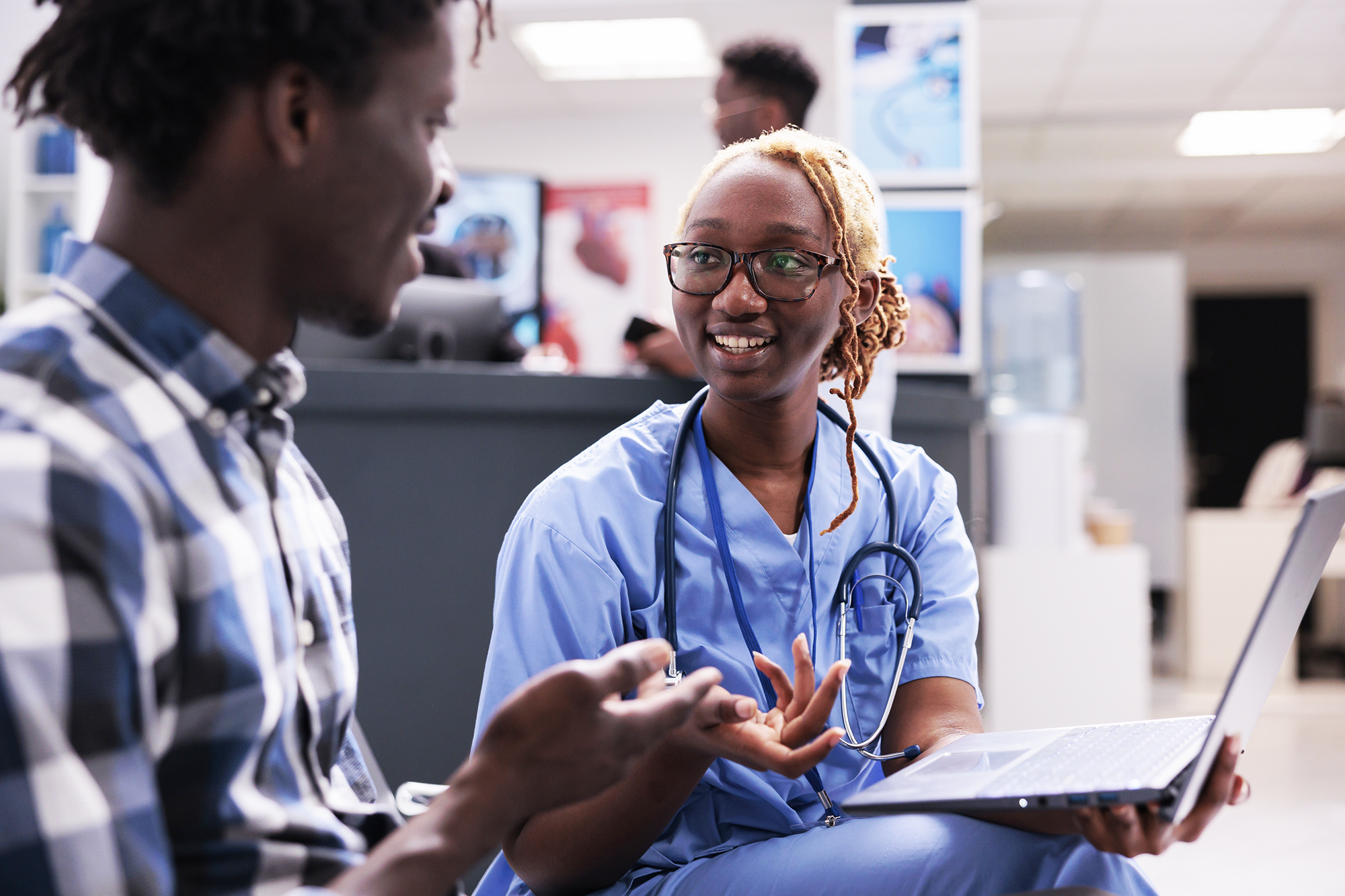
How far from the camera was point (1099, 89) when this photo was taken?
5016 millimetres

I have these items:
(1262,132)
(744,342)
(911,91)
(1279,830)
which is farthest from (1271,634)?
(1262,132)

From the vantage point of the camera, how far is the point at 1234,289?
893cm

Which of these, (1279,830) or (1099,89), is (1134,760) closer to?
(1279,830)

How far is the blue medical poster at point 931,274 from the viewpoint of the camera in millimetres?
3230

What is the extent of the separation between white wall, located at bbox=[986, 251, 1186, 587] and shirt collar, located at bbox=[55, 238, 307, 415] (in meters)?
6.55

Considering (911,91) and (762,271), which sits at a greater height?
(911,91)

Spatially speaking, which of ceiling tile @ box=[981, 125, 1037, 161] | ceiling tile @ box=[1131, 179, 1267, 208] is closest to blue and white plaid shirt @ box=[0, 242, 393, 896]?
ceiling tile @ box=[981, 125, 1037, 161]

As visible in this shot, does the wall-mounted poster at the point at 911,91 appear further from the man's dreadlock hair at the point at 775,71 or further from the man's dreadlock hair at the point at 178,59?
the man's dreadlock hair at the point at 178,59

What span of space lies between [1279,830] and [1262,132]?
3.98 metres

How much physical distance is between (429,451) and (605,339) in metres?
3.36

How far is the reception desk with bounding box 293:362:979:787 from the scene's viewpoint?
71.4 inches

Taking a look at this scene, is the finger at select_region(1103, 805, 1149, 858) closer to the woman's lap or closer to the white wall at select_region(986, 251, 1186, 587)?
the woman's lap

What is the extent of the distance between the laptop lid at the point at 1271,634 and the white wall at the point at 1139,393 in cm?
608

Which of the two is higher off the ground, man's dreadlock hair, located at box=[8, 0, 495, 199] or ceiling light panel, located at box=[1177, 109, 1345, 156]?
ceiling light panel, located at box=[1177, 109, 1345, 156]
